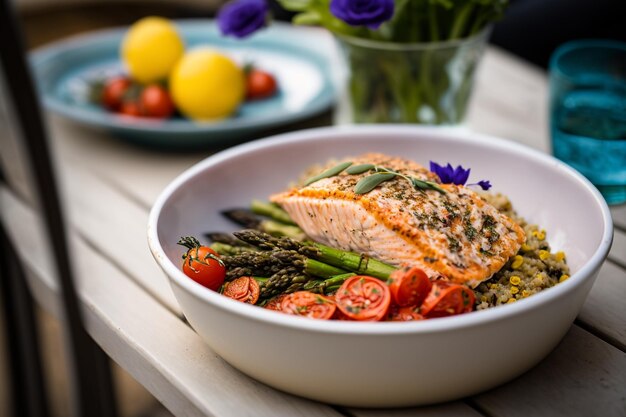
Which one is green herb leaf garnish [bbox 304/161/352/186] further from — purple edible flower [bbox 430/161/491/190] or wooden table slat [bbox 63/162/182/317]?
wooden table slat [bbox 63/162/182/317]

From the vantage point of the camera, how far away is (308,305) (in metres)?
1.09

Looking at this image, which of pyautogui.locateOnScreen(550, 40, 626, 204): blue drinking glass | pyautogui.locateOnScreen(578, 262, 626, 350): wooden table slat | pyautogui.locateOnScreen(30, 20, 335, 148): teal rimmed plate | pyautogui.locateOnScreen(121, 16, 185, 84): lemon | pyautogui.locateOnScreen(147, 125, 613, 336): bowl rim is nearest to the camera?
pyautogui.locateOnScreen(147, 125, 613, 336): bowl rim

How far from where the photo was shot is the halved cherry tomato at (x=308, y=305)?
107 cm

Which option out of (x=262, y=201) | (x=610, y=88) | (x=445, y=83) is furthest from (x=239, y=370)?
(x=610, y=88)

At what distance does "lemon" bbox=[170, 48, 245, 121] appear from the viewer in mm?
2057

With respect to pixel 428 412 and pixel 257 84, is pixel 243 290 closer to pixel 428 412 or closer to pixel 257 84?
pixel 428 412

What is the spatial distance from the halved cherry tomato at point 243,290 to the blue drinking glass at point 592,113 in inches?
37.8

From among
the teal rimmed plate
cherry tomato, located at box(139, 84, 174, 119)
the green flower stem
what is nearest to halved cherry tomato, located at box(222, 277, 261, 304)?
the teal rimmed plate

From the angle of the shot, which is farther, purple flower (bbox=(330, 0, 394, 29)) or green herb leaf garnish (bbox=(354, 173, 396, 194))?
purple flower (bbox=(330, 0, 394, 29))

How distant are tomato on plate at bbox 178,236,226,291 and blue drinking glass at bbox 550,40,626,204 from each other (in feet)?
3.26

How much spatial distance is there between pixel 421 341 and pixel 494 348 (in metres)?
0.12

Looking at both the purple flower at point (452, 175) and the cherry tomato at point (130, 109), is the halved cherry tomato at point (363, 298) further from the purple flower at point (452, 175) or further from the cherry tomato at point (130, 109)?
the cherry tomato at point (130, 109)

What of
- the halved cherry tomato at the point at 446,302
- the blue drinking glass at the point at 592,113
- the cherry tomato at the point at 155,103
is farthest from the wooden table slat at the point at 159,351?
the blue drinking glass at the point at 592,113

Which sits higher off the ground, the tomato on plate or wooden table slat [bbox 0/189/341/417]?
the tomato on plate
